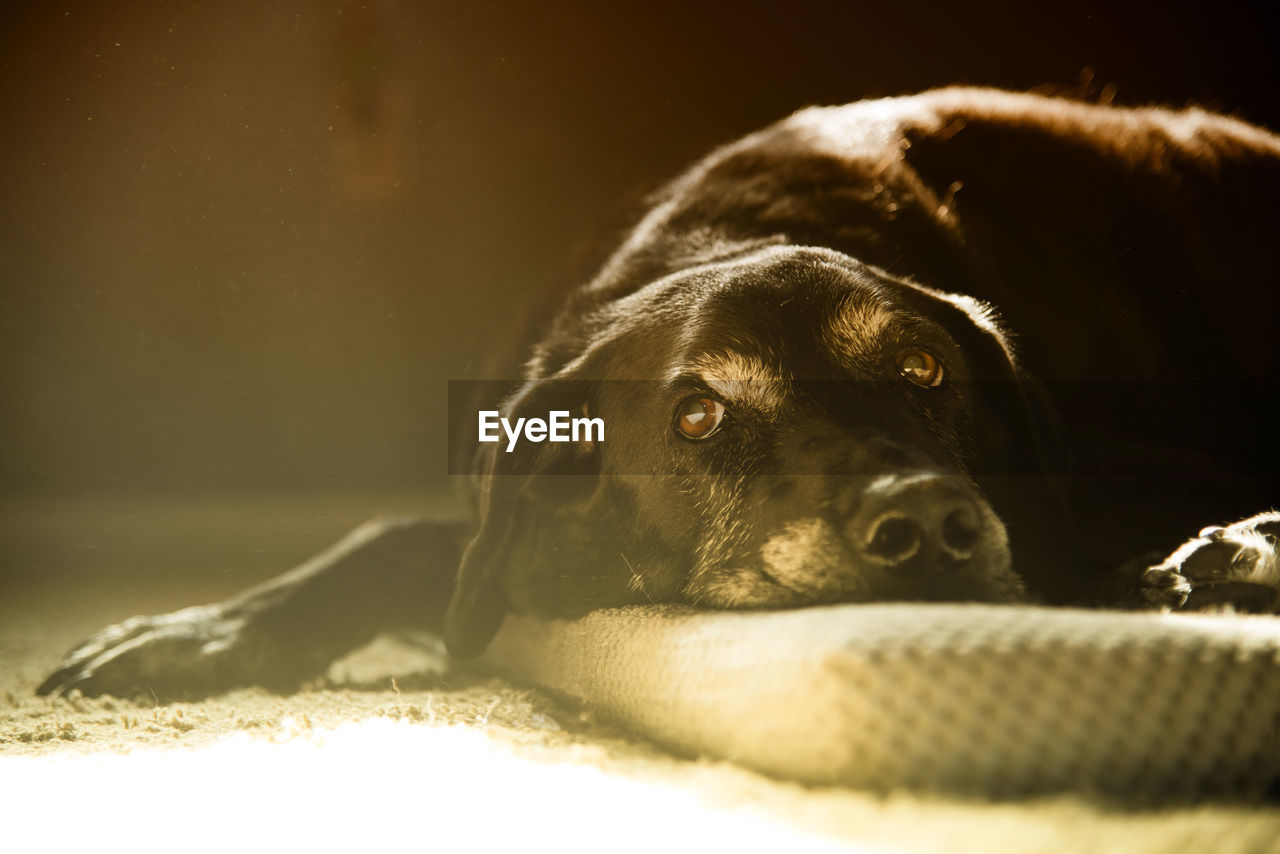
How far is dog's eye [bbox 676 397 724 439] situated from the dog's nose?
1.29ft

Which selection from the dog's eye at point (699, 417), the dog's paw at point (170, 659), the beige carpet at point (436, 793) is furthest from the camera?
the dog's paw at point (170, 659)

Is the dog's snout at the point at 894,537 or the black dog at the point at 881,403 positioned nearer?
the dog's snout at the point at 894,537

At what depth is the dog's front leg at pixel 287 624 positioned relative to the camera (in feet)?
6.08

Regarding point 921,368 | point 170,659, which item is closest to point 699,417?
point 921,368

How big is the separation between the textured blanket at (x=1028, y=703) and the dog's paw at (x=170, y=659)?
127cm

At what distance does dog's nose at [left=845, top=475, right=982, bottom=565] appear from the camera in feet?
4.35

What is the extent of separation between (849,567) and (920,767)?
42 centimetres

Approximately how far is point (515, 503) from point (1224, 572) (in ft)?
4.17

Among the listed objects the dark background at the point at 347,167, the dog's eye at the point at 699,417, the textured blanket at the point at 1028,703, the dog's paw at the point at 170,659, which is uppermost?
the dark background at the point at 347,167

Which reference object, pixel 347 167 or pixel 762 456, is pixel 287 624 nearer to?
pixel 347 167

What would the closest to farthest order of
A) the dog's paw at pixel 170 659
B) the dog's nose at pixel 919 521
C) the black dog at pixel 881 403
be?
the dog's nose at pixel 919 521
the black dog at pixel 881 403
the dog's paw at pixel 170 659

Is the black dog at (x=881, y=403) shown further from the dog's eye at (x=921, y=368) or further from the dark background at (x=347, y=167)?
the dark background at (x=347, y=167)

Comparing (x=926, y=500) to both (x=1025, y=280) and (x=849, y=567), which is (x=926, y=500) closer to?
(x=849, y=567)

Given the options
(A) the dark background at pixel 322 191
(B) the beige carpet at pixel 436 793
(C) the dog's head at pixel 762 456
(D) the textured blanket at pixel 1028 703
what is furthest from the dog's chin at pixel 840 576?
(A) the dark background at pixel 322 191
